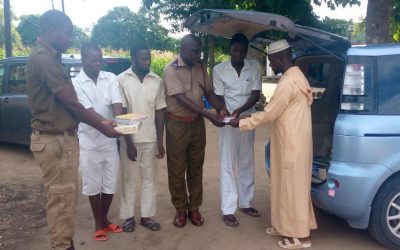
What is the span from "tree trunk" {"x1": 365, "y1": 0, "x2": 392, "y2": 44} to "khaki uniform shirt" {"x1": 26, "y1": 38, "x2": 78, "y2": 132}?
573 cm

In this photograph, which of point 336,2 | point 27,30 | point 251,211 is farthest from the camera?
point 27,30

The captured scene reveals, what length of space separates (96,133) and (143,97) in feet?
1.78

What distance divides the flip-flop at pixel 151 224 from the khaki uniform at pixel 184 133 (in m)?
0.27

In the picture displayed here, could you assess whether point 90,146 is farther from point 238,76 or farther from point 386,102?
point 386,102

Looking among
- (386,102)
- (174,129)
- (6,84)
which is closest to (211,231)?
(174,129)

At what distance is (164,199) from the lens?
5.16m

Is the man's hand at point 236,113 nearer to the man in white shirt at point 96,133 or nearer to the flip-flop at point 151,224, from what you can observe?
the man in white shirt at point 96,133

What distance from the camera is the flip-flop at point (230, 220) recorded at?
4.29 m

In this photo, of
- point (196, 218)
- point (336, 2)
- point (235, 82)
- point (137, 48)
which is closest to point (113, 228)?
point (196, 218)

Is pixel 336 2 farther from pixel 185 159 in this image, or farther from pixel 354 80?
pixel 185 159

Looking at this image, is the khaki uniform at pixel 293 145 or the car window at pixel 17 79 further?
the car window at pixel 17 79

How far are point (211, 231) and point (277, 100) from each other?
149 centimetres

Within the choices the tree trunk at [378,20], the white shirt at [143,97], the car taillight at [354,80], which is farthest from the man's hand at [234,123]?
the tree trunk at [378,20]

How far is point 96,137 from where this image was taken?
12.6 feet
